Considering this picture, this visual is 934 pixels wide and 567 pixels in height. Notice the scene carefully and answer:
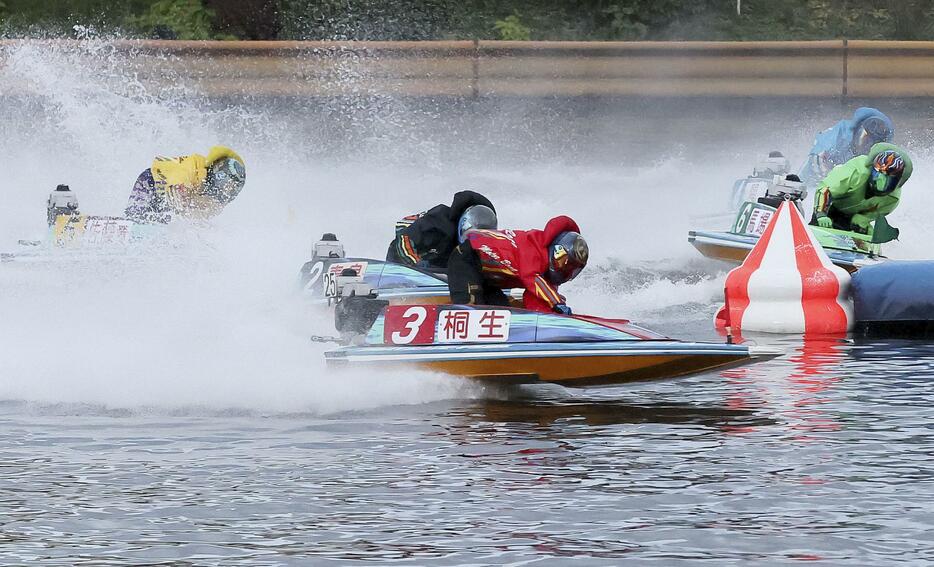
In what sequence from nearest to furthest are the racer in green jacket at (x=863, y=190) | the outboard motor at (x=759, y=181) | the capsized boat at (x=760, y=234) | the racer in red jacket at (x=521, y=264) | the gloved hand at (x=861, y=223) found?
the racer in red jacket at (x=521, y=264), the capsized boat at (x=760, y=234), the racer in green jacket at (x=863, y=190), the gloved hand at (x=861, y=223), the outboard motor at (x=759, y=181)

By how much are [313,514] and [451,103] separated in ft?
53.2

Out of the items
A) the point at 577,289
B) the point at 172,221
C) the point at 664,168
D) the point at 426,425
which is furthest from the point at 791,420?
the point at 664,168

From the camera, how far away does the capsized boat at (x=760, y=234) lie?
15789 mm

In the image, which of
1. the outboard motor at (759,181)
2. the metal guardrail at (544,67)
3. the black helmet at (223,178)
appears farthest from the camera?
the metal guardrail at (544,67)

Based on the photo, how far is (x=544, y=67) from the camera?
2330 cm

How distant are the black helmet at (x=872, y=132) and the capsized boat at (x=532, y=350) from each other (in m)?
8.39

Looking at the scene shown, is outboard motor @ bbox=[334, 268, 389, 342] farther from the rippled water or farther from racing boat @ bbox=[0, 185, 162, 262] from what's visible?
racing boat @ bbox=[0, 185, 162, 262]

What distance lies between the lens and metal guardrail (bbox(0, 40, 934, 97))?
23016 mm

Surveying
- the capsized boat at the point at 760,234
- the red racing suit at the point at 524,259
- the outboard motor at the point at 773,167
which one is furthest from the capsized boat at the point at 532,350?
the outboard motor at the point at 773,167

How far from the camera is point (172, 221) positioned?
54.9ft

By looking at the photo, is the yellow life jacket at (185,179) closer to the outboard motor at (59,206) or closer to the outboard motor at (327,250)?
the outboard motor at (59,206)

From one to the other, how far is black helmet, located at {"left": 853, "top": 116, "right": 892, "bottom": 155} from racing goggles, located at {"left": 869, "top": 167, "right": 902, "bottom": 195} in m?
2.03

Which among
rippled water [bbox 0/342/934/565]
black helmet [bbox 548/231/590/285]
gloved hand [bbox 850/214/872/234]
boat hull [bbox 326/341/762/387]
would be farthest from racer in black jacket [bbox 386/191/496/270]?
gloved hand [bbox 850/214/872/234]

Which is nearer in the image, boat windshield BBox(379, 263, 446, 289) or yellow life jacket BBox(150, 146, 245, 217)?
boat windshield BBox(379, 263, 446, 289)
